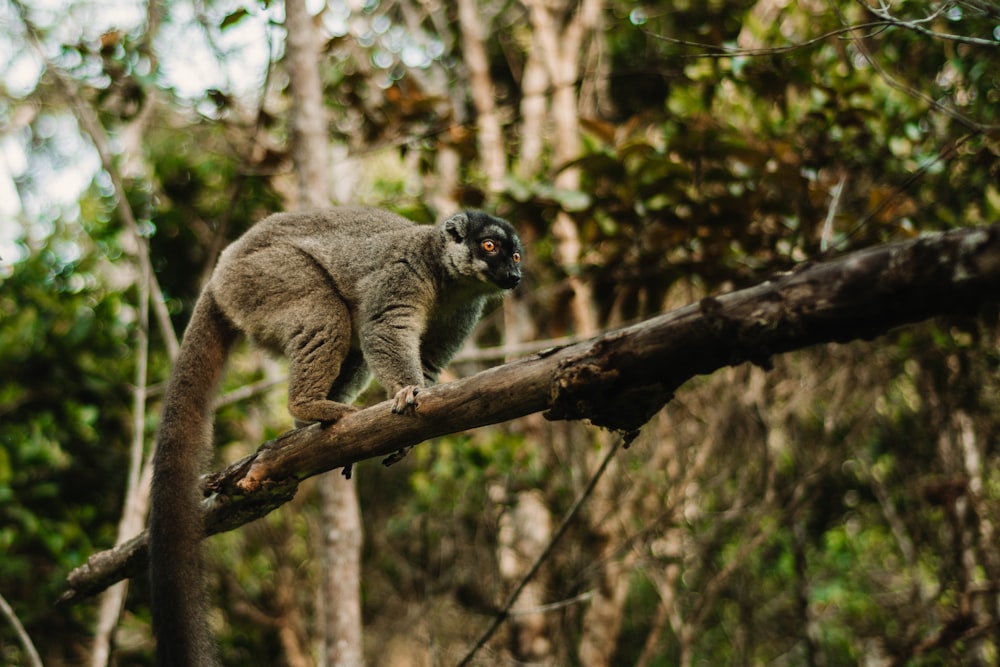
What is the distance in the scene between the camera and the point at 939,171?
6031mm

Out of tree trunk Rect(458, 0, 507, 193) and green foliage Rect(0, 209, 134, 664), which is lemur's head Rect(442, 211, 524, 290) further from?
tree trunk Rect(458, 0, 507, 193)

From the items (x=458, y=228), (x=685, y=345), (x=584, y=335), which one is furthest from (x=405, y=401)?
(x=584, y=335)

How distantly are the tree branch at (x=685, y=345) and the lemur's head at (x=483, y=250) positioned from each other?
1.39 meters

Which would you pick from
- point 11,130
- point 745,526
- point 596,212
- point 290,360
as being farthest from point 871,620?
point 11,130

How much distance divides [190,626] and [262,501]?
0.76m

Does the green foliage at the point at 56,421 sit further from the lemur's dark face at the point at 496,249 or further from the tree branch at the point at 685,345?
the lemur's dark face at the point at 496,249

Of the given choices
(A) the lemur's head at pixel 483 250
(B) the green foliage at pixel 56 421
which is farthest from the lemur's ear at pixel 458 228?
(B) the green foliage at pixel 56 421

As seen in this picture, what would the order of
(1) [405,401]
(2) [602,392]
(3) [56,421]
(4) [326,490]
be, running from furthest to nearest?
(3) [56,421] → (4) [326,490] → (1) [405,401] → (2) [602,392]

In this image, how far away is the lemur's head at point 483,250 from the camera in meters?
4.79

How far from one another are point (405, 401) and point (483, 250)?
1579mm

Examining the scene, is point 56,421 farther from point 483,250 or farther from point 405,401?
point 405,401

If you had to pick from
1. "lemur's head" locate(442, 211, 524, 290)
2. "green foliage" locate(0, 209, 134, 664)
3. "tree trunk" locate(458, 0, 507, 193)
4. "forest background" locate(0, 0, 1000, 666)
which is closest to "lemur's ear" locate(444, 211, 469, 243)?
"lemur's head" locate(442, 211, 524, 290)

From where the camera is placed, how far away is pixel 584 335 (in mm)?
7418

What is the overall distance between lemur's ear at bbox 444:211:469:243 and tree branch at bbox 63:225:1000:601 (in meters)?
1.58
